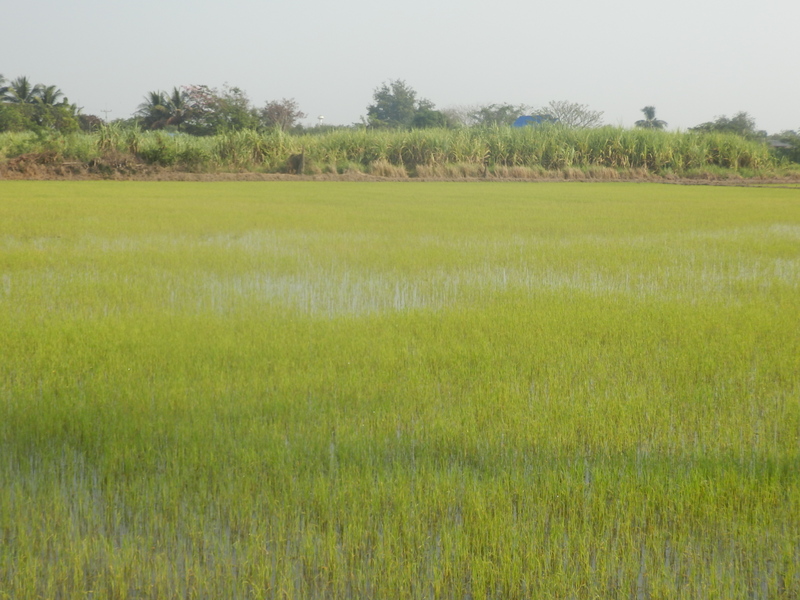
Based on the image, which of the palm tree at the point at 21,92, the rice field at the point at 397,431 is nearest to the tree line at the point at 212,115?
the palm tree at the point at 21,92

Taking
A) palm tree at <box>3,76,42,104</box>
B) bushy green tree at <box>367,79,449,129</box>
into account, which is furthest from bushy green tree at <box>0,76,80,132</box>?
bushy green tree at <box>367,79,449,129</box>

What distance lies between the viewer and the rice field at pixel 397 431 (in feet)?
7.39

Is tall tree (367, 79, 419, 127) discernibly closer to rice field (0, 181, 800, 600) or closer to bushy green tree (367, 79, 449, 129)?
bushy green tree (367, 79, 449, 129)

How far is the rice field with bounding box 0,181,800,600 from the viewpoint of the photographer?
7.39 ft

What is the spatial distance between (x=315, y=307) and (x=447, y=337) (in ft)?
4.44

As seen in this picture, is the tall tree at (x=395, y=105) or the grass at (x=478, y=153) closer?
the grass at (x=478, y=153)

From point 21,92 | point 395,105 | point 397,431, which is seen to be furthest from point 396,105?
point 397,431

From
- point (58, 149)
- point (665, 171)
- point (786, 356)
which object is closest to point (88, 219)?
point (786, 356)

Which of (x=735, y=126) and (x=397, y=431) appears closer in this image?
(x=397, y=431)

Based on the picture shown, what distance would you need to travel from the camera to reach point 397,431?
3350 millimetres

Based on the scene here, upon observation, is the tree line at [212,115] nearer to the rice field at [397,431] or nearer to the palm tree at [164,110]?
the palm tree at [164,110]

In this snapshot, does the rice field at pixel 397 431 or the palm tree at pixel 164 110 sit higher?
the palm tree at pixel 164 110

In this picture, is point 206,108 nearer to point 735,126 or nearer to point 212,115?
point 212,115

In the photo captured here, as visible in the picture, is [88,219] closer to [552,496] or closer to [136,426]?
[136,426]
